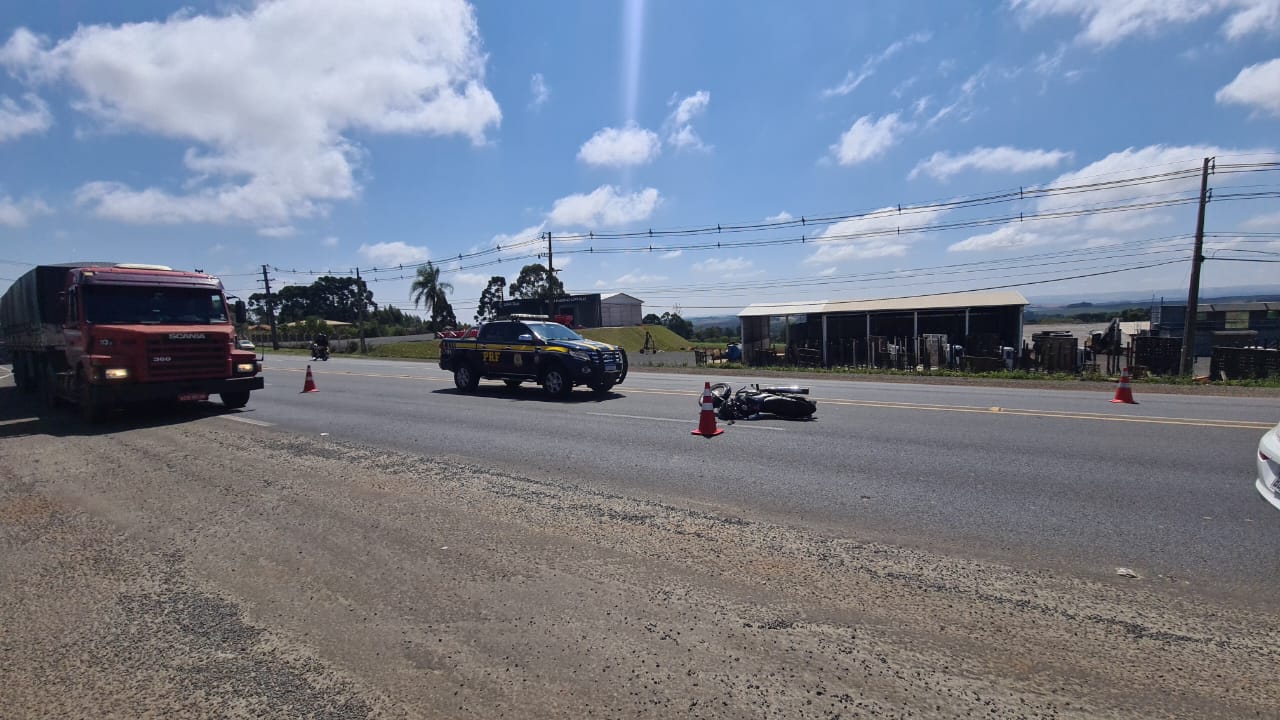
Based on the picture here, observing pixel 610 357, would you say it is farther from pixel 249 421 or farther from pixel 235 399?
pixel 235 399

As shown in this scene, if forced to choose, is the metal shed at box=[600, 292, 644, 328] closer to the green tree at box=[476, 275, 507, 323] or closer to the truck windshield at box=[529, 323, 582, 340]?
the green tree at box=[476, 275, 507, 323]

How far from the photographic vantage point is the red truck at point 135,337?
34.2ft

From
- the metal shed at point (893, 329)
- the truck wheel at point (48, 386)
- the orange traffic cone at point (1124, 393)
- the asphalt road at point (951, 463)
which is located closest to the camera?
the asphalt road at point (951, 463)

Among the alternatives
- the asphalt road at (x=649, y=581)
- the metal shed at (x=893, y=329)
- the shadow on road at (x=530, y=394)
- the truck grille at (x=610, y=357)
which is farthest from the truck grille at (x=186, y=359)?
the metal shed at (x=893, y=329)

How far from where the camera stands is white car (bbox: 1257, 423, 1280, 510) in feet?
14.1

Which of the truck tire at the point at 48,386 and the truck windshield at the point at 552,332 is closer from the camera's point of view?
the truck tire at the point at 48,386

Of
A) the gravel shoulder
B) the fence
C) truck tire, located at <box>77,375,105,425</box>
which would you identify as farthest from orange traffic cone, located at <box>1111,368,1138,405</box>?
truck tire, located at <box>77,375,105,425</box>

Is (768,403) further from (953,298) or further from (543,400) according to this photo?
(953,298)

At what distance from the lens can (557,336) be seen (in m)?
14.7

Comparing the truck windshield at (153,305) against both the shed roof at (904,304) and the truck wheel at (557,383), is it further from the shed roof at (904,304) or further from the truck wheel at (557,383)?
the shed roof at (904,304)

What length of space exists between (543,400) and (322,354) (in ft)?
84.9

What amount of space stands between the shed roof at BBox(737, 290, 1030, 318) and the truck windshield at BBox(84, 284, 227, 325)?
2884 centimetres

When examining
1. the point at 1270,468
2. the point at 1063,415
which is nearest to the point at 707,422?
the point at 1270,468

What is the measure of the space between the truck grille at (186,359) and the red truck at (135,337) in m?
0.01
